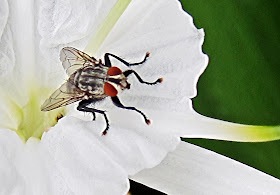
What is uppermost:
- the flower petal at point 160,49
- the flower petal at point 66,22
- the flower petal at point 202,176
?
the flower petal at point 66,22

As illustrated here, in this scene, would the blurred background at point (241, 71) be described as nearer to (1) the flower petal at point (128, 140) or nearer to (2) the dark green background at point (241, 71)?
(2) the dark green background at point (241, 71)

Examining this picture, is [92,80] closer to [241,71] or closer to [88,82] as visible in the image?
[88,82]

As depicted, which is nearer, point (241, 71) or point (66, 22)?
point (66, 22)

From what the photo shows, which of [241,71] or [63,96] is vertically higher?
[63,96]

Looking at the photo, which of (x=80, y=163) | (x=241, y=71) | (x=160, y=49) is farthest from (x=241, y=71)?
(x=80, y=163)

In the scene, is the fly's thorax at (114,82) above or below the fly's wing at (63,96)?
below

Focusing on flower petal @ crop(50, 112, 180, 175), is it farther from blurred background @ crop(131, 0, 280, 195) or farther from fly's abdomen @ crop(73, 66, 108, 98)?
blurred background @ crop(131, 0, 280, 195)

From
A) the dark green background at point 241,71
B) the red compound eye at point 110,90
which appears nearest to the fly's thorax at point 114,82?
the red compound eye at point 110,90
